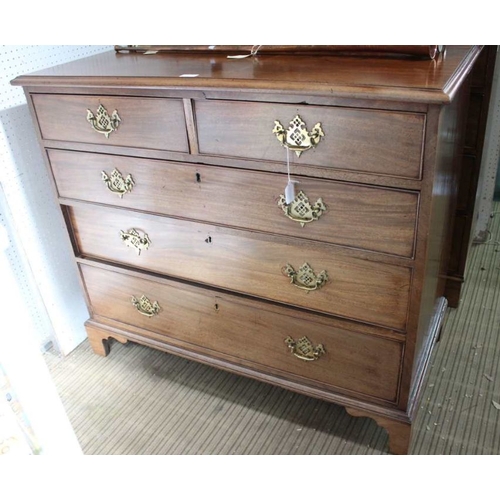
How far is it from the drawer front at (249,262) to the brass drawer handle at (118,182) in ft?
Answer: 0.21

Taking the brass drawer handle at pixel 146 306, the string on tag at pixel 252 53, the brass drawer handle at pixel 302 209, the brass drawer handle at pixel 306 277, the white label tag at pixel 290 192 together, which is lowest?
the brass drawer handle at pixel 146 306

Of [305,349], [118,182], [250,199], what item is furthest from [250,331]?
[118,182]

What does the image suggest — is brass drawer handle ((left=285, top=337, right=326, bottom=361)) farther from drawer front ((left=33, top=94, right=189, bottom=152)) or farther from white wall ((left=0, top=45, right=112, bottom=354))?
white wall ((left=0, top=45, right=112, bottom=354))

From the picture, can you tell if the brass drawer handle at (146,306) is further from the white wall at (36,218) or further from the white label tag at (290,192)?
the white label tag at (290,192)

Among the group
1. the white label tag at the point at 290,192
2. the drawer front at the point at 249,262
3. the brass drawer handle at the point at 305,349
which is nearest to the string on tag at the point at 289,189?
the white label tag at the point at 290,192

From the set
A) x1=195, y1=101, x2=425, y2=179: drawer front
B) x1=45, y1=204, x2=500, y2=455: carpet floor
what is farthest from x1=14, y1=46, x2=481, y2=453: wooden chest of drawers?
x1=45, y1=204, x2=500, y2=455: carpet floor

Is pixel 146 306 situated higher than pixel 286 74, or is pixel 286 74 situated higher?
pixel 286 74

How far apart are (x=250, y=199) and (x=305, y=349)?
419 millimetres

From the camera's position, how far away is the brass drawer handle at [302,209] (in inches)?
42.9

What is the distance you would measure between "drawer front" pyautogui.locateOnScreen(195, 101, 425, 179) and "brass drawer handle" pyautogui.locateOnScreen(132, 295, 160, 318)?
0.57m

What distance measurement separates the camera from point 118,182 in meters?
1.33

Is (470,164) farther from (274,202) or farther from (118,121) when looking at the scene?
(118,121)

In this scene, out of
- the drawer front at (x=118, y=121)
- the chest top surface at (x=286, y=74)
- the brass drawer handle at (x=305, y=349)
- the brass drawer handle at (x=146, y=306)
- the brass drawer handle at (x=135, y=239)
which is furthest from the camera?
the brass drawer handle at (x=146, y=306)

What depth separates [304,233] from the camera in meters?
1.14
